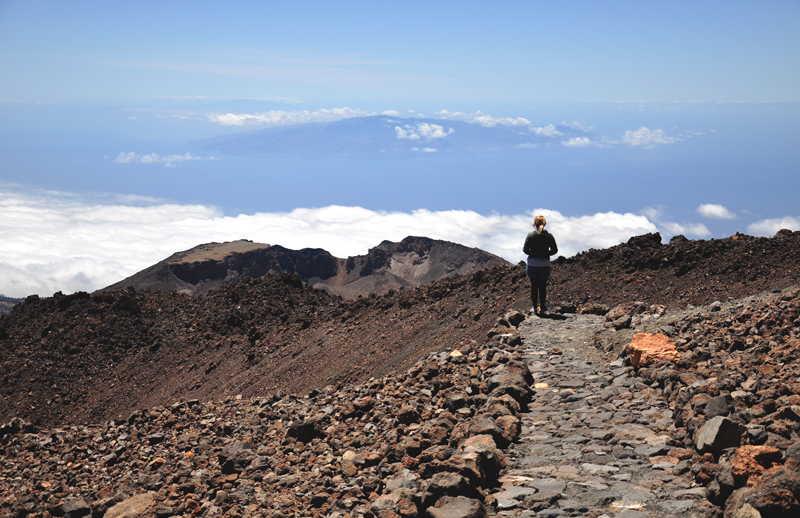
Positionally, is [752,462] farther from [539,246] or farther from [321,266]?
[321,266]

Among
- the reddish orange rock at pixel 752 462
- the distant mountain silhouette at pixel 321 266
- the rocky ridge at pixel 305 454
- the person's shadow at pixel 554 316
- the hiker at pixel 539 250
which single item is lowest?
the rocky ridge at pixel 305 454

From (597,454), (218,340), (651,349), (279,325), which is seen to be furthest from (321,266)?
(597,454)

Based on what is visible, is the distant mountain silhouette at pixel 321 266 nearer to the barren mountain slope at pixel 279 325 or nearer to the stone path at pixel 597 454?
the barren mountain slope at pixel 279 325

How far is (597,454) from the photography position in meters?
5.55

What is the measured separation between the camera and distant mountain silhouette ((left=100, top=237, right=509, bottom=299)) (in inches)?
3140

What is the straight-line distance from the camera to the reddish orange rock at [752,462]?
412 centimetres

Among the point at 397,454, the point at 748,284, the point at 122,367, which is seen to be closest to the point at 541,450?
the point at 397,454

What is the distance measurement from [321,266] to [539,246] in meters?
91.9

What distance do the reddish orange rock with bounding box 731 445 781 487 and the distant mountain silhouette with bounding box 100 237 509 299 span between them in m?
69.3

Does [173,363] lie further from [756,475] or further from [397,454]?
[756,475]

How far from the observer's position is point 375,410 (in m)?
7.95

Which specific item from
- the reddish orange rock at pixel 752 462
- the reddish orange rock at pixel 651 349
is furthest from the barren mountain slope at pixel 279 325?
the reddish orange rock at pixel 752 462

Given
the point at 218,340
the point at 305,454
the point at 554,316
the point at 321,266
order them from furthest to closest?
the point at 321,266
the point at 218,340
the point at 554,316
the point at 305,454

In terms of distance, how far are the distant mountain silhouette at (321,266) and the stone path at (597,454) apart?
66.1m
